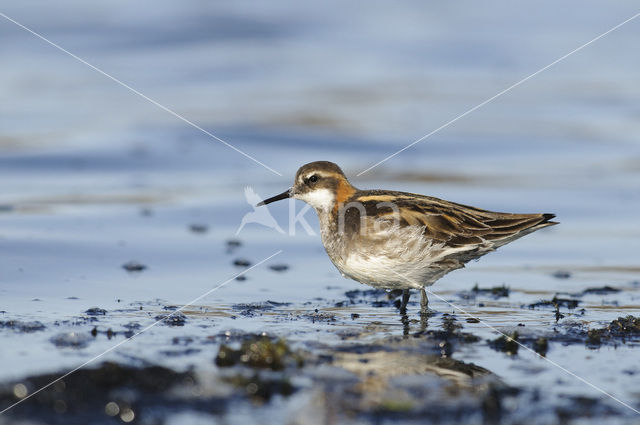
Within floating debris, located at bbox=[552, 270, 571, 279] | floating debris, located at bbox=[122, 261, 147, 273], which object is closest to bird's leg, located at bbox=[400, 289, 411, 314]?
floating debris, located at bbox=[552, 270, 571, 279]

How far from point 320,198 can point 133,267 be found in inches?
105

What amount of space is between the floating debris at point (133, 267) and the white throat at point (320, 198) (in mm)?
2342

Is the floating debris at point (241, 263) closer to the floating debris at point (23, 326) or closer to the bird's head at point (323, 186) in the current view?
the bird's head at point (323, 186)

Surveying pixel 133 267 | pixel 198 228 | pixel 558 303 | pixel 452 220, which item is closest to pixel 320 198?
pixel 452 220

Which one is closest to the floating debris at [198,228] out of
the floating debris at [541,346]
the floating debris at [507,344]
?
the floating debris at [507,344]

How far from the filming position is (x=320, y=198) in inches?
414

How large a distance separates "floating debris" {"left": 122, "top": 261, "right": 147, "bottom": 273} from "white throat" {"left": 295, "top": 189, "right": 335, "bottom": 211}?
2342 millimetres

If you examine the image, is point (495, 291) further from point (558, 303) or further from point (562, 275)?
point (562, 275)

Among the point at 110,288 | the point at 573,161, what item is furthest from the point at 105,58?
the point at 110,288

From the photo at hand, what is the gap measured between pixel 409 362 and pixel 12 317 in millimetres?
3934

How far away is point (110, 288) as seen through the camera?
33.5 feet

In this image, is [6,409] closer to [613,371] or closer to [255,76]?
[613,371]

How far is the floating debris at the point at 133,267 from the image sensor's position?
443 inches

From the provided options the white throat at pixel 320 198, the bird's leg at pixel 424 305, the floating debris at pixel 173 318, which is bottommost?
the floating debris at pixel 173 318
